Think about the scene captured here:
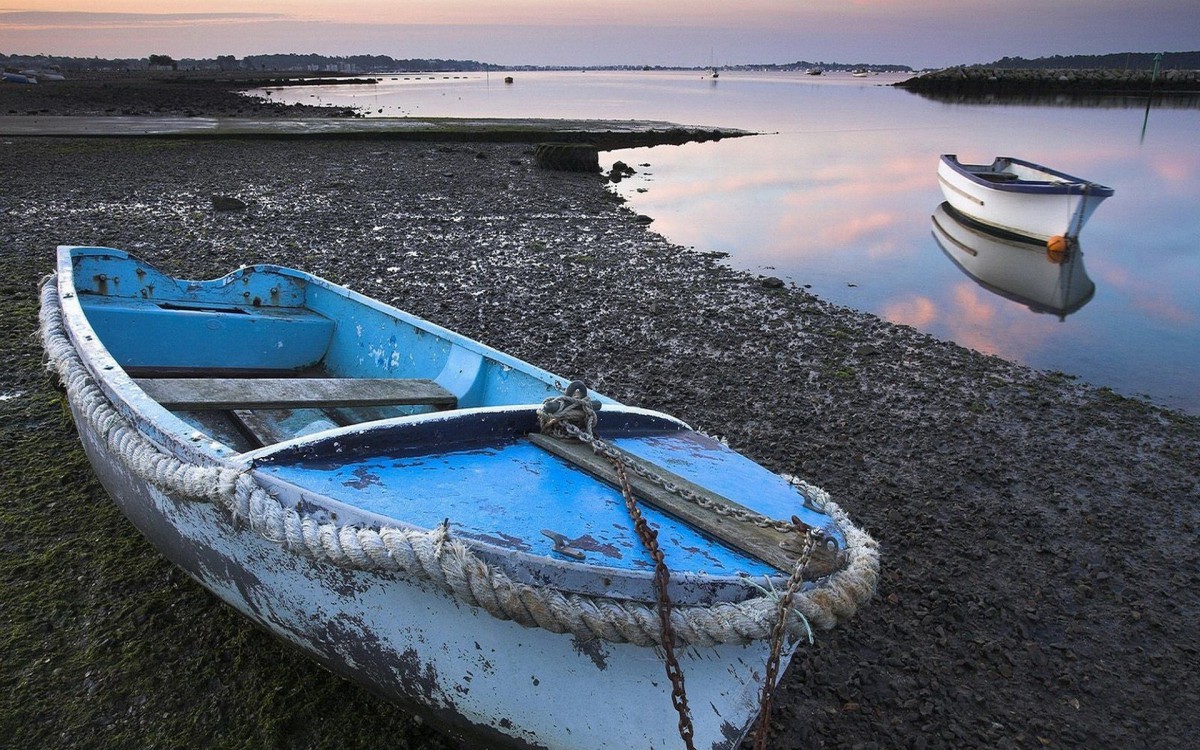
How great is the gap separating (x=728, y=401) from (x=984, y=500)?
2308 mm

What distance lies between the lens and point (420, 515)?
2328 millimetres

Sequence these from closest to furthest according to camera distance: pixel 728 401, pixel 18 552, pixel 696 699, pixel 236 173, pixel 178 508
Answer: pixel 696 699, pixel 178 508, pixel 18 552, pixel 728 401, pixel 236 173

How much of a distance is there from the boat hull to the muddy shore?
69cm

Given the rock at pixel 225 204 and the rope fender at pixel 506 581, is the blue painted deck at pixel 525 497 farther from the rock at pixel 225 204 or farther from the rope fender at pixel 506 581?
the rock at pixel 225 204

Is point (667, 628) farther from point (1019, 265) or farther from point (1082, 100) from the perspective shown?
point (1082, 100)

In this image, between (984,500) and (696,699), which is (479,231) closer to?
(984,500)

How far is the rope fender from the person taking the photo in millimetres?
2072

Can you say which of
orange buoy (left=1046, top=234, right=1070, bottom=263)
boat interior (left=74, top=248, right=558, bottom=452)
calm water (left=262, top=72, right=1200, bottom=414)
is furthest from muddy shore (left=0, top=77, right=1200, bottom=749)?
orange buoy (left=1046, top=234, right=1070, bottom=263)

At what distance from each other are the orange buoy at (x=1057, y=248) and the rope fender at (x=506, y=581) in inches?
627

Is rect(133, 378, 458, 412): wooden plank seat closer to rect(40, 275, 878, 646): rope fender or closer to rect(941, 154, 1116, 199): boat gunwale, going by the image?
rect(40, 275, 878, 646): rope fender

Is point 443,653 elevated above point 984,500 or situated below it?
above

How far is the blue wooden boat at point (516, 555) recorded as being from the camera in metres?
2.12

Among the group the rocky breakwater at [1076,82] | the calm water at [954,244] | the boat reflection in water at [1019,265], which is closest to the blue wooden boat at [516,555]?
the calm water at [954,244]

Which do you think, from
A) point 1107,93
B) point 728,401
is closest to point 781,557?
point 728,401
